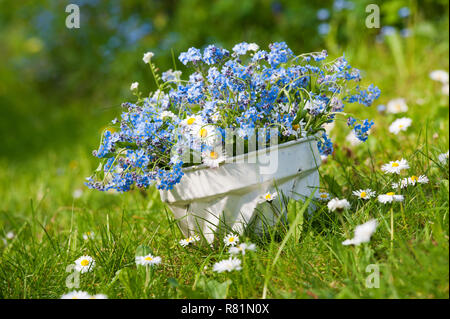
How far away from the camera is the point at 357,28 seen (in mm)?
3863

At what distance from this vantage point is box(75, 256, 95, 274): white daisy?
1.51 meters

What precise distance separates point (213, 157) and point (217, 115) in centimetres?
13

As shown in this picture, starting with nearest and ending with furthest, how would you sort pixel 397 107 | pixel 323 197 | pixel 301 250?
1. pixel 301 250
2. pixel 323 197
3. pixel 397 107

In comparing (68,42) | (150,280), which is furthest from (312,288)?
(68,42)

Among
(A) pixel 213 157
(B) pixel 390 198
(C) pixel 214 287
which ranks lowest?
(C) pixel 214 287

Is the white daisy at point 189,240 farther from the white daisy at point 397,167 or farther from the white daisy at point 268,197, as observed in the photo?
the white daisy at point 397,167

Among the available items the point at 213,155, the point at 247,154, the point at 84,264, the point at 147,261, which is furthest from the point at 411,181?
the point at 84,264

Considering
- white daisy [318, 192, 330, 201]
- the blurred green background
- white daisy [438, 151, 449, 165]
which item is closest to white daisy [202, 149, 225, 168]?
white daisy [318, 192, 330, 201]

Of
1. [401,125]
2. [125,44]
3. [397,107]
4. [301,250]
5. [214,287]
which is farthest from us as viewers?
[125,44]

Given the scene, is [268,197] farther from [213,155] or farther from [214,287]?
[214,287]

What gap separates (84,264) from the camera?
1531 mm

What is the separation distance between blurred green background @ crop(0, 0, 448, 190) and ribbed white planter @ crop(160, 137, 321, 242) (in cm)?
135

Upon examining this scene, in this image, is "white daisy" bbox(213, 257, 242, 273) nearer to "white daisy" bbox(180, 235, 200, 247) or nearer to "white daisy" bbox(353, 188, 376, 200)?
"white daisy" bbox(180, 235, 200, 247)
